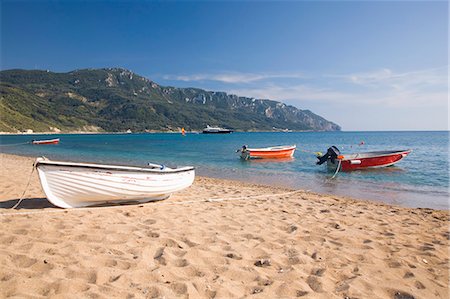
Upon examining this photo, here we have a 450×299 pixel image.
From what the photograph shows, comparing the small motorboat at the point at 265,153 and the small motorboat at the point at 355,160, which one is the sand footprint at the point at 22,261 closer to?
the small motorboat at the point at 355,160

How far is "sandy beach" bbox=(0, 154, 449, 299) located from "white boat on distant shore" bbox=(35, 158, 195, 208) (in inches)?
12.4

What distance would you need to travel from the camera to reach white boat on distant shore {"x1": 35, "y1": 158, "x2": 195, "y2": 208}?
6.64 meters

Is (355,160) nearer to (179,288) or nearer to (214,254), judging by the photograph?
(214,254)

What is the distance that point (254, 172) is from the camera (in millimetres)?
19547

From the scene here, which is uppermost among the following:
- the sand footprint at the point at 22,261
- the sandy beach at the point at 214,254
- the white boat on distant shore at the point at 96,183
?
the white boat on distant shore at the point at 96,183

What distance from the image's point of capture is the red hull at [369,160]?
1983cm

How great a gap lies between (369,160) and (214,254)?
62.4 ft

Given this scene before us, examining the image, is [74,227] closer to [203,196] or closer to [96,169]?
[96,169]

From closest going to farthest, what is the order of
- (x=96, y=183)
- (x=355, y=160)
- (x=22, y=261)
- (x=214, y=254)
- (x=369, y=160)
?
(x=22, y=261) → (x=214, y=254) → (x=96, y=183) → (x=355, y=160) → (x=369, y=160)

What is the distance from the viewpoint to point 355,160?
65.3 ft

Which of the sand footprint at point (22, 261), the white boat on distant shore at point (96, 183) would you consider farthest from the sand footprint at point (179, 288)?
the white boat on distant shore at point (96, 183)

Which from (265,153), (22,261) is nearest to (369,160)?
(265,153)

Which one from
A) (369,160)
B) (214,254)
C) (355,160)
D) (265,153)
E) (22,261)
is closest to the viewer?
(22,261)

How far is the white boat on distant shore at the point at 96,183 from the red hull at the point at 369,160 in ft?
49.7
